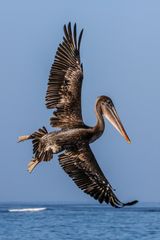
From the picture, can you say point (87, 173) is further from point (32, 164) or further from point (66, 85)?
point (66, 85)

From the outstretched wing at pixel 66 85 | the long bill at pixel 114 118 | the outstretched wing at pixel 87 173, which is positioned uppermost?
the outstretched wing at pixel 66 85

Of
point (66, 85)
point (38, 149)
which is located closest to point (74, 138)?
point (38, 149)

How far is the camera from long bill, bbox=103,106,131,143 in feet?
47.2

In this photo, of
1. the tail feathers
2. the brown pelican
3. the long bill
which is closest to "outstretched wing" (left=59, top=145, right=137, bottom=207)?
the brown pelican

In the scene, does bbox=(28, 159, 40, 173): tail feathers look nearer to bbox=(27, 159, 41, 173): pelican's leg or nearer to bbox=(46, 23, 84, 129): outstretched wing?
bbox=(27, 159, 41, 173): pelican's leg

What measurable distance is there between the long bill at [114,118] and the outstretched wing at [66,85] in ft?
1.50

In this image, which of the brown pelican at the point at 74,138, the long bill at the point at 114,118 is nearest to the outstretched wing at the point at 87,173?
the brown pelican at the point at 74,138

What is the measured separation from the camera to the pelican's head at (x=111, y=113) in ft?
47.3

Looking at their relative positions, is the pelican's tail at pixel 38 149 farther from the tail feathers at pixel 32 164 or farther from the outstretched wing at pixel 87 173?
the outstretched wing at pixel 87 173

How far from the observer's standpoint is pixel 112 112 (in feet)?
48.3

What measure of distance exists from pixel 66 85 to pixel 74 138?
6.83 feet

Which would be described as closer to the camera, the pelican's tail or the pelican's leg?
the pelican's tail

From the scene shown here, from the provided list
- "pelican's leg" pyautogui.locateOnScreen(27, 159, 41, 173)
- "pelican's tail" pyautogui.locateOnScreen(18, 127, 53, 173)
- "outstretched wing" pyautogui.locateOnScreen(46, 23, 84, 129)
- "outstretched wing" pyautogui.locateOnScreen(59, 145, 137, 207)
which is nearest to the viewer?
"pelican's tail" pyautogui.locateOnScreen(18, 127, 53, 173)

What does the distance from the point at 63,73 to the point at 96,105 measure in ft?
4.81
